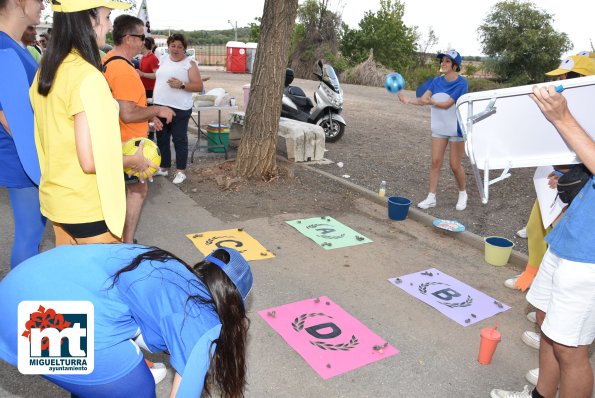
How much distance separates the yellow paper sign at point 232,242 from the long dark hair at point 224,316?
2690 millimetres

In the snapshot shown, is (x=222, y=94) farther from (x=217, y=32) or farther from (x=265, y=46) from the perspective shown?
(x=217, y=32)

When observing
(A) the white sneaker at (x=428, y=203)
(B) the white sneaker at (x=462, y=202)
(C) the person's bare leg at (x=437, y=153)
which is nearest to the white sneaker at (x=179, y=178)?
(A) the white sneaker at (x=428, y=203)

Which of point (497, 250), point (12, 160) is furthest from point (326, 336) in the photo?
point (12, 160)

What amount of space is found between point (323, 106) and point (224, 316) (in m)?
8.11

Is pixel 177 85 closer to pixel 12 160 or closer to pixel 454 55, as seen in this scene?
pixel 454 55

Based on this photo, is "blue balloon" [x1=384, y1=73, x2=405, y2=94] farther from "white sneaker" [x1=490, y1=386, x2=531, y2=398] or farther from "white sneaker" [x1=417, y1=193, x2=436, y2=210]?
"white sneaker" [x1=490, y1=386, x2=531, y2=398]

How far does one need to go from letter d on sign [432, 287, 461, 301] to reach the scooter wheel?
592 centimetres

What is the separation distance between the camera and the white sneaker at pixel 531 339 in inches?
128

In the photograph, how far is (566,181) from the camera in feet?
7.29

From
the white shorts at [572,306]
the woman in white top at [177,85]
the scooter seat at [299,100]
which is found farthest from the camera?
the scooter seat at [299,100]

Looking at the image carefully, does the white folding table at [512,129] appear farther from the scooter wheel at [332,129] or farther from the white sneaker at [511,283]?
the scooter wheel at [332,129]

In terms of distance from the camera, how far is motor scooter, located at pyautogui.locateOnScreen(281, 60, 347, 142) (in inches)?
364

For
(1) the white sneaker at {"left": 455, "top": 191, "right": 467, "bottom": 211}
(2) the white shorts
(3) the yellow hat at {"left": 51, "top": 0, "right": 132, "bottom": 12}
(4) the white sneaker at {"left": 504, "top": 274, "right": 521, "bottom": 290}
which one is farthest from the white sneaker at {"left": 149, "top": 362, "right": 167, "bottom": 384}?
(1) the white sneaker at {"left": 455, "top": 191, "right": 467, "bottom": 211}

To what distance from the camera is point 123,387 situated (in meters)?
1.63
